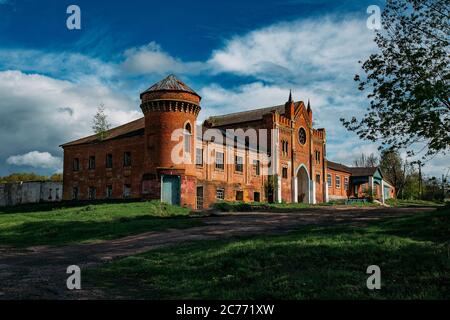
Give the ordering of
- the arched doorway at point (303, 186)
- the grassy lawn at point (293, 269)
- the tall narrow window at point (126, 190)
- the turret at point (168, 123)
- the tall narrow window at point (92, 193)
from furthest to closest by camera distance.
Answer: the arched doorway at point (303, 186) < the tall narrow window at point (92, 193) < the tall narrow window at point (126, 190) < the turret at point (168, 123) < the grassy lawn at point (293, 269)

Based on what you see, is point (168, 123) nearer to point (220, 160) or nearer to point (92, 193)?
point (220, 160)

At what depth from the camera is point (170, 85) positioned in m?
30.7

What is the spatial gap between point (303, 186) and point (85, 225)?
99.7 feet

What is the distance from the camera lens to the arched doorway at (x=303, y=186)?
46403 millimetres

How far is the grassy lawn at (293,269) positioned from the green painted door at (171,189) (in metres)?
16.9

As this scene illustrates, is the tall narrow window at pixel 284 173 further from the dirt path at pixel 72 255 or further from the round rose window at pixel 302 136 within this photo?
the dirt path at pixel 72 255

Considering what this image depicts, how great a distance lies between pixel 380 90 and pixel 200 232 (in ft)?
28.4

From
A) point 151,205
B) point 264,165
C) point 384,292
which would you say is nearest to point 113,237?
point 151,205

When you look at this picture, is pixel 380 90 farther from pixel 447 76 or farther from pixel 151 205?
pixel 151 205

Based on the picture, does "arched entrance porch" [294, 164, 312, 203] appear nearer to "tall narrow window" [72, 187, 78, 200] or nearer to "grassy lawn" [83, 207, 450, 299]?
"tall narrow window" [72, 187, 78, 200]

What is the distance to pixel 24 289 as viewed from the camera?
832 cm

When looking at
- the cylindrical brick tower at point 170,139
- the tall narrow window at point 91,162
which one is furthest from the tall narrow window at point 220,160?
the tall narrow window at point 91,162

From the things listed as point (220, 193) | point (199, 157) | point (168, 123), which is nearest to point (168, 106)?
point (168, 123)

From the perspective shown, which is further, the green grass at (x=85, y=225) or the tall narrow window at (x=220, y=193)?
the tall narrow window at (x=220, y=193)
